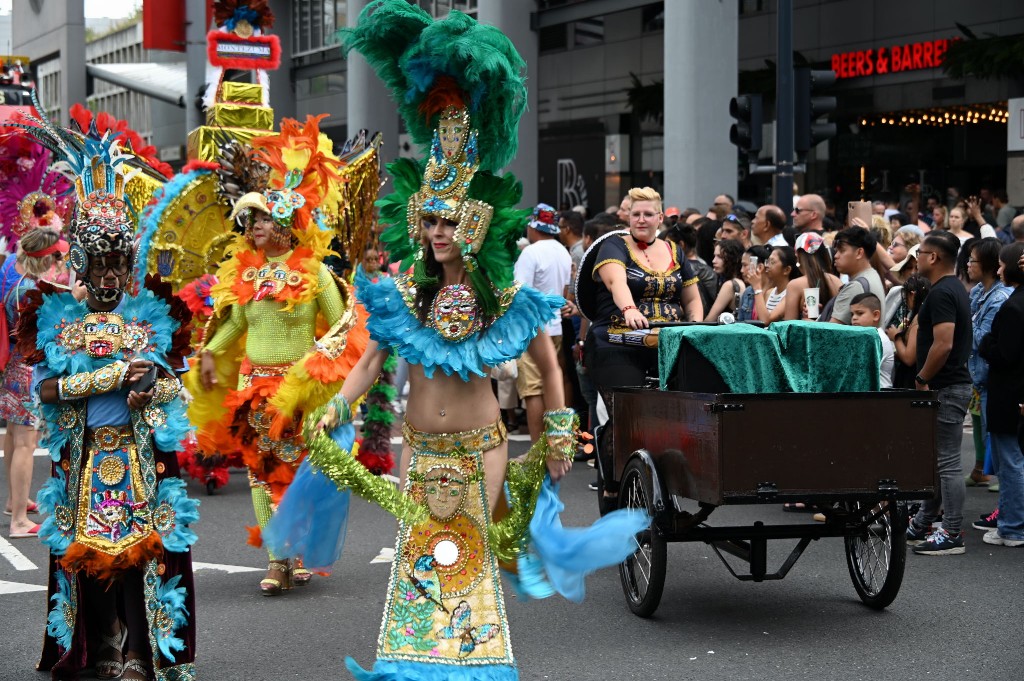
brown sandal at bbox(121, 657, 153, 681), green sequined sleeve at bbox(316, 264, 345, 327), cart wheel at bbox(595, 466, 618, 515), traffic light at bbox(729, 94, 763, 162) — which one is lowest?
brown sandal at bbox(121, 657, 153, 681)

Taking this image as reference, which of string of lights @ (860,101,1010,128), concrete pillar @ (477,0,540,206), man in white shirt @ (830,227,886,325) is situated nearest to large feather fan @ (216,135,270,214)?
man in white shirt @ (830,227,886,325)

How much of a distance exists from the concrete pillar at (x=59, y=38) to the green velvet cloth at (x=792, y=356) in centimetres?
3731

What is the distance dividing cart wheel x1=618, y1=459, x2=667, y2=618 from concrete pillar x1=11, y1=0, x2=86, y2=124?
36.9 meters

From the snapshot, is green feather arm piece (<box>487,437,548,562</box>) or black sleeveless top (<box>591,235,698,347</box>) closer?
green feather arm piece (<box>487,437,548,562</box>)

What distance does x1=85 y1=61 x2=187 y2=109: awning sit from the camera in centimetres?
2497

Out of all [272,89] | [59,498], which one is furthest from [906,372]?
[272,89]

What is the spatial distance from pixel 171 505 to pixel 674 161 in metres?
14.3

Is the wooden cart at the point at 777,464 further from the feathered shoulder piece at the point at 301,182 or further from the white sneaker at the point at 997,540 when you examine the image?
the feathered shoulder piece at the point at 301,182

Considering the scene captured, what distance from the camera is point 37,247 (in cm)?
891

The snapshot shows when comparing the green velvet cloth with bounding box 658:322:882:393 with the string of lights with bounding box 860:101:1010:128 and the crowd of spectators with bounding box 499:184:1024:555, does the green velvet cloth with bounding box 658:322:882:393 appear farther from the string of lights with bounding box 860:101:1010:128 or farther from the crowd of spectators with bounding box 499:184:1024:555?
the string of lights with bounding box 860:101:1010:128

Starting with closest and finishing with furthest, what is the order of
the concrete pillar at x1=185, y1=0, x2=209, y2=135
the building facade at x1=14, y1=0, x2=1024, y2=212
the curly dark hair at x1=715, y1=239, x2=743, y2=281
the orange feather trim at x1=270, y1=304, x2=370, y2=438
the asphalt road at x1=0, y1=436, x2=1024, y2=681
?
the asphalt road at x1=0, y1=436, x2=1024, y2=681 → the orange feather trim at x1=270, y1=304, x2=370, y2=438 → the curly dark hair at x1=715, y1=239, x2=743, y2=281 → the building facade at x1=14, y1=0, x2=1024, y2=212 → the concrete pillar at x1=185, y1=0, x2=209, y2=135

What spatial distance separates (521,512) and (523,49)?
882 inches

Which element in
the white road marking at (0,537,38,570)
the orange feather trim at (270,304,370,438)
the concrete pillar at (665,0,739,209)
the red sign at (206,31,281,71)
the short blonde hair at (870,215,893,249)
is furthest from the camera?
the concrete pillar at (665,0,739,209)

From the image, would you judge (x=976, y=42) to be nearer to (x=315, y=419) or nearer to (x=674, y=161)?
(x=674, y=161)
